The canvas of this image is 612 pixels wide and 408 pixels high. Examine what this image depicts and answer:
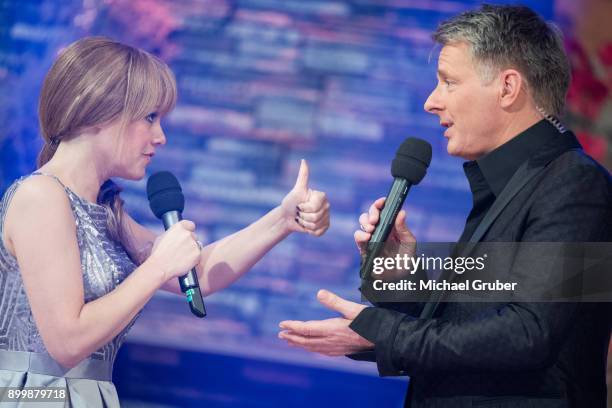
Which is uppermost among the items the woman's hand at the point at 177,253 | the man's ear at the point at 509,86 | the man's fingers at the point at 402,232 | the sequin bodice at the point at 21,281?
the man's ear at the point at 509,86

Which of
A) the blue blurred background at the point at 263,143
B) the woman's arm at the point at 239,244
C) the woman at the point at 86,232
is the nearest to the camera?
the woman at the point at 86,232

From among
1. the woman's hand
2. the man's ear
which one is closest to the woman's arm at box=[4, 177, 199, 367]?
the woman's hand

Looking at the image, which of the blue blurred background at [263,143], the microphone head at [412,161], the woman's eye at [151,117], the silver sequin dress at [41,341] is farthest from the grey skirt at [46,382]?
the blue blurred background at [263,143]

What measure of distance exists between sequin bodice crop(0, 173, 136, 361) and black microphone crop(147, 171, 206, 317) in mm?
160

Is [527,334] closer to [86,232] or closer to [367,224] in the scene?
[367,224]

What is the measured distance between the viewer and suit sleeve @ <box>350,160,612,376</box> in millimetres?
1525

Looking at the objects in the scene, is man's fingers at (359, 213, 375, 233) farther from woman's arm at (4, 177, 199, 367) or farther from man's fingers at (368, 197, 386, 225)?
woman's arm at (4, 177, 199, 367)

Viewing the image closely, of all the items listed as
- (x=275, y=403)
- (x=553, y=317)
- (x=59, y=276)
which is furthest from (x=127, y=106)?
(x=275, y=403)

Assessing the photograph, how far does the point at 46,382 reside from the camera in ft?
6.04

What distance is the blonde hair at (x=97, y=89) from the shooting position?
1.90 metres

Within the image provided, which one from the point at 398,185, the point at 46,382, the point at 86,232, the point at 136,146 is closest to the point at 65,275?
the point at 86,232

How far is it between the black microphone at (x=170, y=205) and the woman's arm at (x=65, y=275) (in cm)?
4

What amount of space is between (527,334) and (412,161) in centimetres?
48

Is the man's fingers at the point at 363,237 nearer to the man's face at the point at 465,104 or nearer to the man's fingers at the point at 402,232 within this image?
the man's fingers at the point at 402,232
